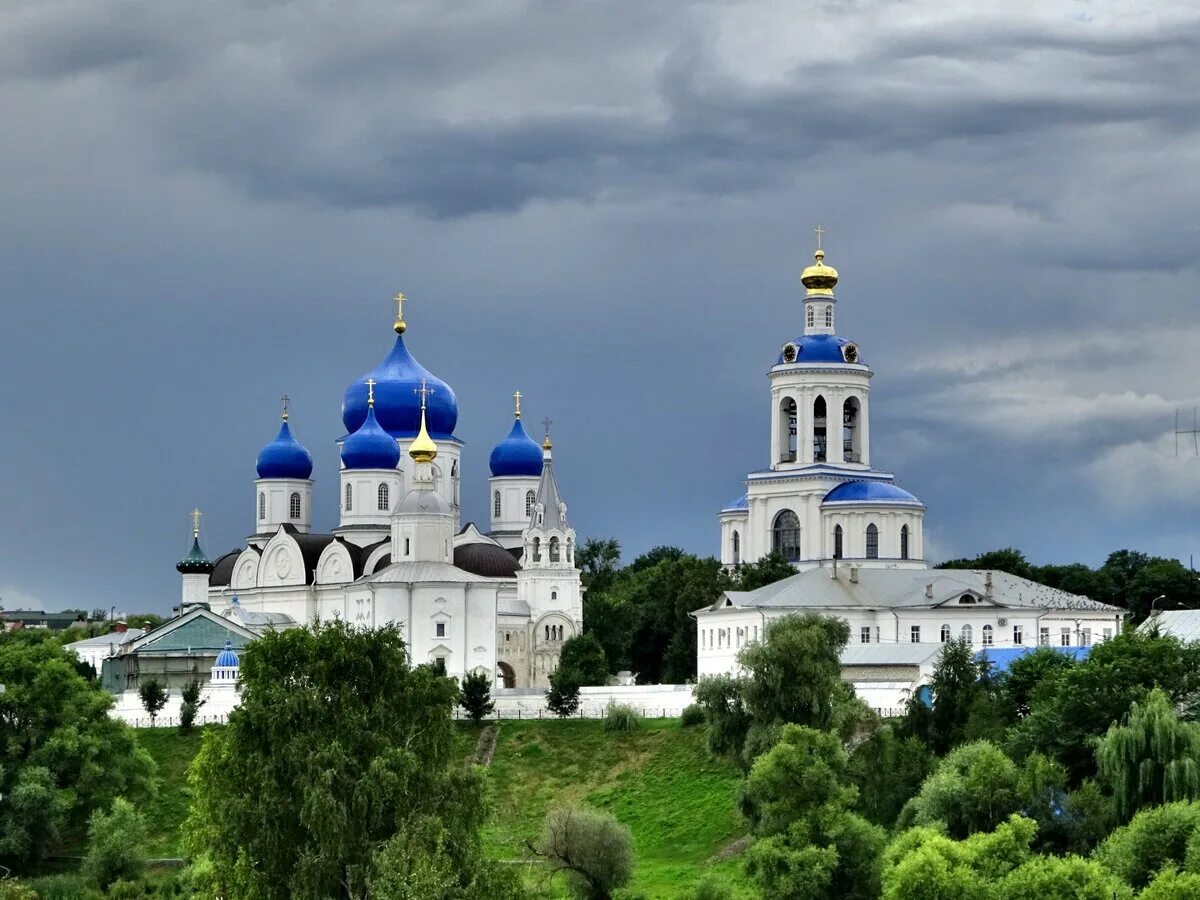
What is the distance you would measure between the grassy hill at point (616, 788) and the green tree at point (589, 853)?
166cm

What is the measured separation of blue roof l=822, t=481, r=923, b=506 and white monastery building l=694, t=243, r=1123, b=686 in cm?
6

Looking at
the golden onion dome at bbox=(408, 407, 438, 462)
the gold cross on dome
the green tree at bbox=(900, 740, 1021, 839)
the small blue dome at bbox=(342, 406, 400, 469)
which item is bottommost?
the green tree at bbox=(900, 740, 1021, 839)

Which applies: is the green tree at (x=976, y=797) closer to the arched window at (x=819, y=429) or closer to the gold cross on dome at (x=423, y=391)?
the gold cross on dome at (x=423, y=391)

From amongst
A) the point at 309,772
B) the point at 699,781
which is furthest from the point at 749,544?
the point at 309,772

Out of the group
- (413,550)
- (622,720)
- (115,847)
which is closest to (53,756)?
(115,847)

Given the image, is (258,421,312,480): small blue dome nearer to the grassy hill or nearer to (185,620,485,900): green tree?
the grassy hill

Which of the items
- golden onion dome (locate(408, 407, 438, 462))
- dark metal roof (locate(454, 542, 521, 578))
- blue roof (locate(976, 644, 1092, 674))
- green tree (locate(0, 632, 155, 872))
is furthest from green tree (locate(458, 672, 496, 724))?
blue roof (locate(976, 644, 1092, 674))

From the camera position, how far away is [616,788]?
53594 mm

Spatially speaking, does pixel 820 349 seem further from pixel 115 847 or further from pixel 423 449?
pixel 115 847

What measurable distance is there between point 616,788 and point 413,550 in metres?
14.6

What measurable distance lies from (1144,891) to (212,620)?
39683mm

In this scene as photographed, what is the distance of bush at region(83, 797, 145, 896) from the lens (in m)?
47.7

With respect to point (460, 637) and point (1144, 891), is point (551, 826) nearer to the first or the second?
point (1144, 891)

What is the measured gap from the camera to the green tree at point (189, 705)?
194 ft
